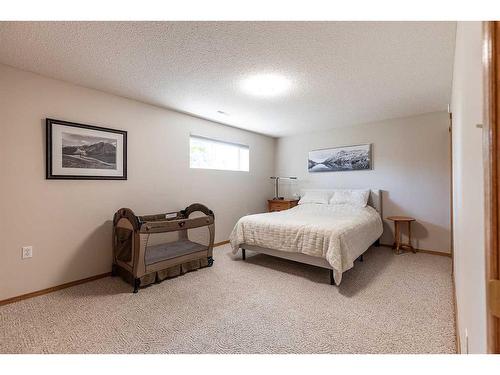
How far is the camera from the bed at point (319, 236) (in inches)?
97.6

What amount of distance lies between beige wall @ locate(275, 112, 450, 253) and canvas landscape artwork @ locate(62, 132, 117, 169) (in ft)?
12.4

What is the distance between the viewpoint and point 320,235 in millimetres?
2562

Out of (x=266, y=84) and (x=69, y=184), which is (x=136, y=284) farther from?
(x=266, y=84)

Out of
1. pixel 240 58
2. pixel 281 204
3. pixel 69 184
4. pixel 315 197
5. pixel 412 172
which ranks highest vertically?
pixel 240 58

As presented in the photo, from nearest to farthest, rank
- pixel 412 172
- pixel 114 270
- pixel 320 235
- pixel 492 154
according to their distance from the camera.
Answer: pixel 492 154
pixel 320 235
pixel 114 270
pixel 412 172

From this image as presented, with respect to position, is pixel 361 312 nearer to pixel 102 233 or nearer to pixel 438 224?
pixel 438 224

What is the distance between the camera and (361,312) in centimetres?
198

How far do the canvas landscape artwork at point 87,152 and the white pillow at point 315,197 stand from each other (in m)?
3.23

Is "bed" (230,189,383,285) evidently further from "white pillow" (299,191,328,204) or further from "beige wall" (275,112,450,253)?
"beige wall" (275,112,450,253)

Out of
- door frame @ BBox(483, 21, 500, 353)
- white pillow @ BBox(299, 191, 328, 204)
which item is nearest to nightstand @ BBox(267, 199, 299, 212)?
white pillow @ BBox(299, 191, 328, 204)

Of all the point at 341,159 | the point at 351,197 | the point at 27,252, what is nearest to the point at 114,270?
the point at 27,252

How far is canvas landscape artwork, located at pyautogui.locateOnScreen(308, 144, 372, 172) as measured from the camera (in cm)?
419

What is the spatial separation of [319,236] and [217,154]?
248cm
